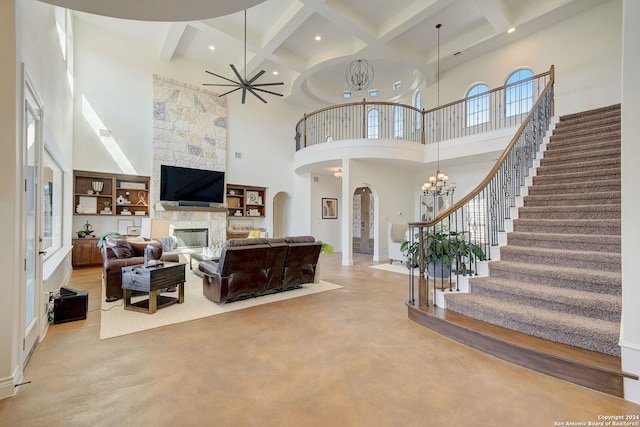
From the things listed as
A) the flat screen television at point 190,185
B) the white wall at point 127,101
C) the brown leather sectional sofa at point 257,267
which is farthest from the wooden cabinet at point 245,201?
the brown leather sectional sofa at point 257,267

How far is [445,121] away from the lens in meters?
8.50

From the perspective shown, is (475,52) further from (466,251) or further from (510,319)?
(510,319)

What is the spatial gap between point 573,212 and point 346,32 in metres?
6.40

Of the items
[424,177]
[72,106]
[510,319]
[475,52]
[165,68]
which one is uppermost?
[475,52]

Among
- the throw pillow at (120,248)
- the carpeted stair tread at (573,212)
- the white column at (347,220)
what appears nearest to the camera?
the carpeted stair tread at (573,212)

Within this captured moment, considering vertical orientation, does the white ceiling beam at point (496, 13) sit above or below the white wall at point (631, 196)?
above

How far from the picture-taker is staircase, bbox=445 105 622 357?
8.17 ft

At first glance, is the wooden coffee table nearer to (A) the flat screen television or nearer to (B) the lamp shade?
(B) the lamp shade

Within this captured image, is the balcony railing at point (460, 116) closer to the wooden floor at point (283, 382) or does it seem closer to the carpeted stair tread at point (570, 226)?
the carpeted stair tread at point (570, 226)

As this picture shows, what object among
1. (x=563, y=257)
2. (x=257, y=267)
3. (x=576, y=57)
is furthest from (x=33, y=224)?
(x=576, y=57)

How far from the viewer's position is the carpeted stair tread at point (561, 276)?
2654 mm

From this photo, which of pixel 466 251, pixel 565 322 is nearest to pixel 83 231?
pixel 466 251

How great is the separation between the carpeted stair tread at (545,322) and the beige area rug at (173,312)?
2456 millimetres

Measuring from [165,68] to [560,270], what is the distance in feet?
31.8
